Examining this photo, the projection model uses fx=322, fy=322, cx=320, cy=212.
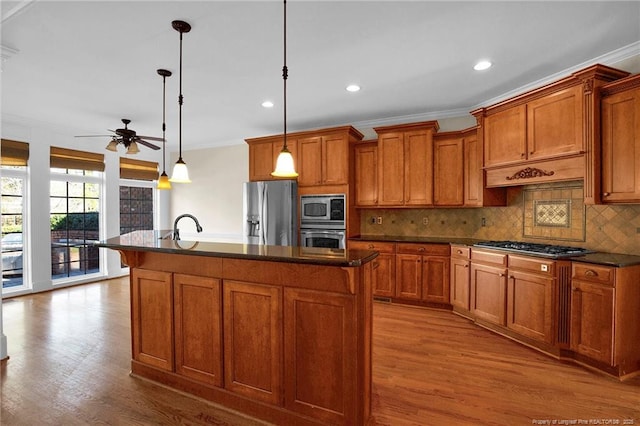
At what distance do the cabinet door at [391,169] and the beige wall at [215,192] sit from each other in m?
2.80

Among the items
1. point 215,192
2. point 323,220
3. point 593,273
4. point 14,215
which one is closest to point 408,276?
point 323,220

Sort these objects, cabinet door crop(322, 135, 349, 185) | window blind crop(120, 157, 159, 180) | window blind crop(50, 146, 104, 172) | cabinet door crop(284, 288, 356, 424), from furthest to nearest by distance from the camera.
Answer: window blind crop(120, 157, 159, 180)
window blind crop(50, 146, 104, 172)
cabinet door crop(322, 135, 349, 185)
cabinet door crop(284, 288, 356, 424)

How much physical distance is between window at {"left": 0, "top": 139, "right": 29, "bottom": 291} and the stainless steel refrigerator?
353 centimetres

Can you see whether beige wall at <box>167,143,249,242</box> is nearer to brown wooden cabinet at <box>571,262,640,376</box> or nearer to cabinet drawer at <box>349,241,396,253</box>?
cabinet drawer at <box>349,241,396,253</box>

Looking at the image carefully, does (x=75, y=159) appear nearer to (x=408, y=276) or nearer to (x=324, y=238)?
(x=324, y=238)

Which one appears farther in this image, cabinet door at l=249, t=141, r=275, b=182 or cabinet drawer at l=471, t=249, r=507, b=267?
cabinet door at l=249, t=141, r=275, b=182

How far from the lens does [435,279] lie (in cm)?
423

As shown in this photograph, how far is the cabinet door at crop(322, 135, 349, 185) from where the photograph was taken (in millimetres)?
4703

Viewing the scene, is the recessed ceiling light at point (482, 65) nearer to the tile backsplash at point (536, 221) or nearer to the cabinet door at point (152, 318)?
the tile backsplash at point (536, 221)

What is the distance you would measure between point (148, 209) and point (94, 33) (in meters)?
4.97

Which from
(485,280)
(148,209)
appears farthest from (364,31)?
(148,209)

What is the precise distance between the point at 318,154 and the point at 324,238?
1.27m

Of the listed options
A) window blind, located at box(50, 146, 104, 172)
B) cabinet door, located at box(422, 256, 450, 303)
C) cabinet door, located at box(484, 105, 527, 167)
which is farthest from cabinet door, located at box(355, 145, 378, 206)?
window blind, located at box(50, 146, 104, 172)

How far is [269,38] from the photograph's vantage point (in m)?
2.62
